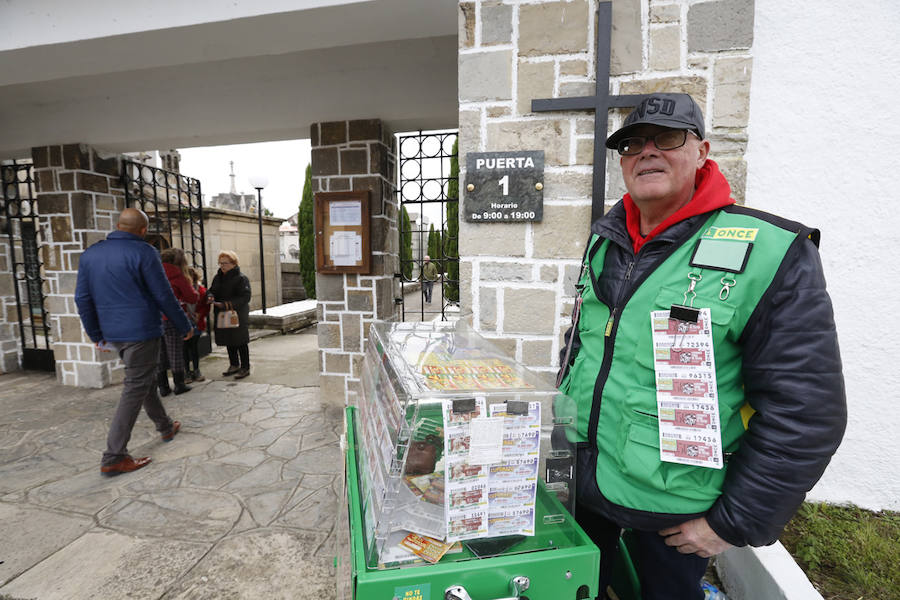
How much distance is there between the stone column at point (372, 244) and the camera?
3857 mm

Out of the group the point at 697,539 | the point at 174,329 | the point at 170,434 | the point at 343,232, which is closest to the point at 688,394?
the point at 697,539

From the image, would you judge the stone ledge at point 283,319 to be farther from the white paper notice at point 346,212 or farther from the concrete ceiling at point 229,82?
the white paper notice at point 346,212

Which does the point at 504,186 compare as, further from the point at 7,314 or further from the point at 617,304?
the point at 7,314

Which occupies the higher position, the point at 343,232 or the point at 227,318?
the point at 343,232

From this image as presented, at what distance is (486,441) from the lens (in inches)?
37.0

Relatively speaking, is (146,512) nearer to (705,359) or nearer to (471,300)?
(471,300)

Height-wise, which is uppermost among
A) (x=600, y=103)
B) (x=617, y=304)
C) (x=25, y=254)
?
(x=600, y=103)

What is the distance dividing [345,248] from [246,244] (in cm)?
570

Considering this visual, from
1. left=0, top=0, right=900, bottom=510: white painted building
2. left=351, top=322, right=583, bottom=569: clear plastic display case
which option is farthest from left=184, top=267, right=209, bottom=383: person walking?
left=351, top=322, right=583, bottom=569: clear plastic display case

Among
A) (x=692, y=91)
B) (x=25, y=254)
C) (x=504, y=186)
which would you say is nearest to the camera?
(x=692, y=91)

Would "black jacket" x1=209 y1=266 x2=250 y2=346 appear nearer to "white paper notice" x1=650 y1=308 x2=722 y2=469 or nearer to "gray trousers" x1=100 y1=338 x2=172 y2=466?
"gray trousers" x1=100 y1=338 x2=172 y2=466

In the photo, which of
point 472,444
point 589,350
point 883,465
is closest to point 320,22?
point 589,350

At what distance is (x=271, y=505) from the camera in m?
2.71

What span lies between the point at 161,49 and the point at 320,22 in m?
1.05
